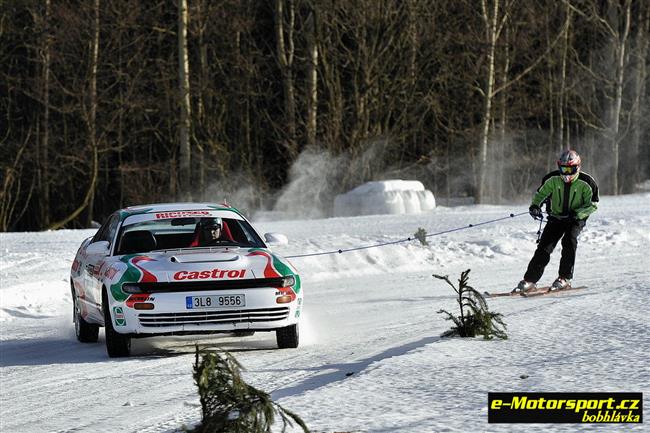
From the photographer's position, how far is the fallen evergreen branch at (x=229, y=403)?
18.1 feet

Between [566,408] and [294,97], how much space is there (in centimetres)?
3307

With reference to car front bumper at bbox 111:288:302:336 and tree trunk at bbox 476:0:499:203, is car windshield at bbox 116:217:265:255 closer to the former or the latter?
car front bumper at bbox 111:288:302:336

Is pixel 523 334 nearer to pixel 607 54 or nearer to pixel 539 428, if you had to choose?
pixel 539 428

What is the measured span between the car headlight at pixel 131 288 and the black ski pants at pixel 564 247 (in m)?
5.55

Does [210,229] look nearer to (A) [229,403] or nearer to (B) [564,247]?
(B) [564,247]

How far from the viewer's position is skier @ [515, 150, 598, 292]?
44.7 feet

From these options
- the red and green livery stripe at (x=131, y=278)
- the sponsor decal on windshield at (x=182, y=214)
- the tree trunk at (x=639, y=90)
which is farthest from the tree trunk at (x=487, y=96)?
the red and green livery stripe at (x=131, y=278)

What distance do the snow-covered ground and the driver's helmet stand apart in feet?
3.38

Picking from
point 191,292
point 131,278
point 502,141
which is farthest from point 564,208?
point 502,141

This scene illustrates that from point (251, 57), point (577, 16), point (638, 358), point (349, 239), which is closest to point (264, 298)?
point (638, 358)

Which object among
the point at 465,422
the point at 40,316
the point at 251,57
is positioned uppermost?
the point at 251,57

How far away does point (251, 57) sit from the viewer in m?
38.6

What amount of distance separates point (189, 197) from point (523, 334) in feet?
77.6

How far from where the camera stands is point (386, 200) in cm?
2889
